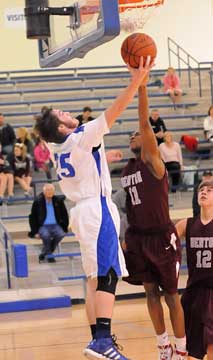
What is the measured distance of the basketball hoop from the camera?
673 centimetres

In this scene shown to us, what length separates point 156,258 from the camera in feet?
19.2

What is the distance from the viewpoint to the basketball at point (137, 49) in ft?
16.0

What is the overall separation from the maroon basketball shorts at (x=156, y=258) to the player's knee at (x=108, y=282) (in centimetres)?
105

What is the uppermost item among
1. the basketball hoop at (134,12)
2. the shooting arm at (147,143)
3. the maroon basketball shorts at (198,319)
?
the basketball hoop at (134,12)

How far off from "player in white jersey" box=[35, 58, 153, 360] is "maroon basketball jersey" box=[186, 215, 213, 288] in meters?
0.96

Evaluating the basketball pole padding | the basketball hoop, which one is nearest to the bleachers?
the basketball pole padding

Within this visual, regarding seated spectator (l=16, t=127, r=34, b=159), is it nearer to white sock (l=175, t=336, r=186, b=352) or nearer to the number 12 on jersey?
white sock (l=175, t=336, r=186, b=352)

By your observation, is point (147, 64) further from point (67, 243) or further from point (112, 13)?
point (67, 243)

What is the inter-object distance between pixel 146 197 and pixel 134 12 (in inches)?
74.6

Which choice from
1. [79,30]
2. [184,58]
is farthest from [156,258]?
[184,58]

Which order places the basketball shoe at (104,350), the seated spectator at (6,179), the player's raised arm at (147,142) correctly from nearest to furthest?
the basketball shoe at (104,350) < the player's raised arm at (147,142) < the seated spectator at (6,179)

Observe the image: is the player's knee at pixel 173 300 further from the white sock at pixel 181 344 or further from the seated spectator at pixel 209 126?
the seated spectator at pixel 209 126

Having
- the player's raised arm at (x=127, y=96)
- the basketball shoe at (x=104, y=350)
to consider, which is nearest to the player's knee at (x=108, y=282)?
the basketball shoe at (x=104, y=350)

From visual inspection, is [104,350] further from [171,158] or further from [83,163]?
[171,158]
